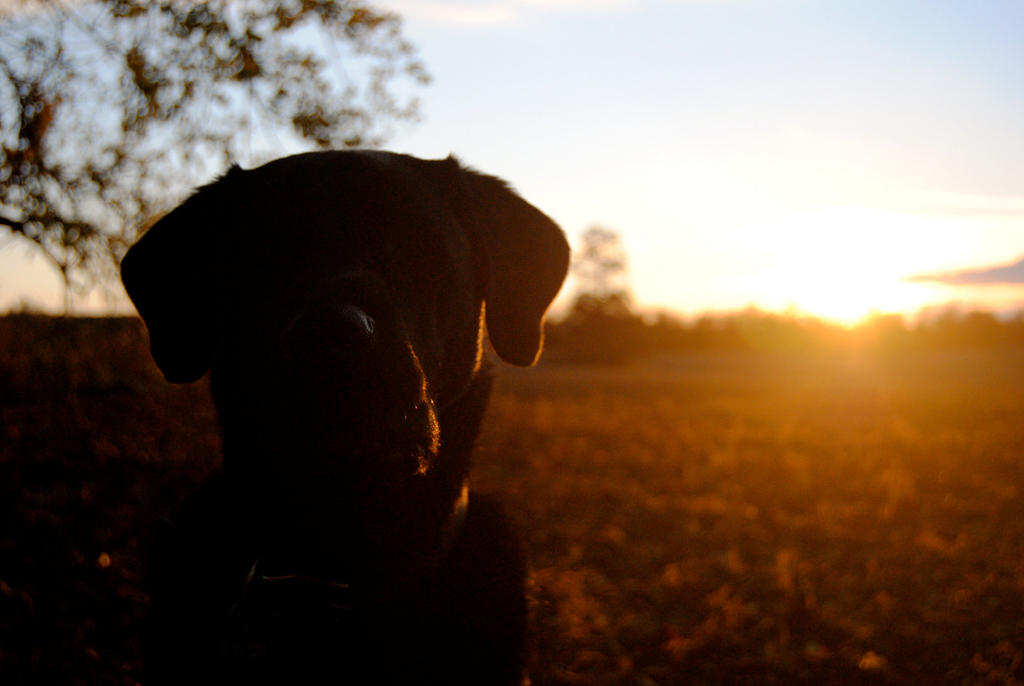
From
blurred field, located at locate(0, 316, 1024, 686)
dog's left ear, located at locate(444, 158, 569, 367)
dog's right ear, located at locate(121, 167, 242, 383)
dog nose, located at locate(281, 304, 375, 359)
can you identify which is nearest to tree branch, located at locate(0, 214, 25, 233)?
blurred field, located at locate(0, 316, 1024, 686)

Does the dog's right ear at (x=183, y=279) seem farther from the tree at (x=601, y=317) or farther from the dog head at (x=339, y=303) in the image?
the tree at (x=601, y=317)

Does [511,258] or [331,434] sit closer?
[331,434]

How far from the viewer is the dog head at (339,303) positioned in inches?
73.1

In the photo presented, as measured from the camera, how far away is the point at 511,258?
2.66 m

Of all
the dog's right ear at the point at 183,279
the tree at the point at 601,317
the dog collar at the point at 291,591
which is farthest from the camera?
the tree at the point at 601,317

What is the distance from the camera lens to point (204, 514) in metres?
2.33

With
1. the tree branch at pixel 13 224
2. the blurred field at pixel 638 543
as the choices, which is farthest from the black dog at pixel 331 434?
the tree branch at pixel 13 224

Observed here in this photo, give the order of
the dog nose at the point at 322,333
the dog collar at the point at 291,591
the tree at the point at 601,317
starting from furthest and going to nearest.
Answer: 1. the tree at the point at 601,317
2. the dog collar at the point at 291,591
3. the dog nose at the point at 322,333

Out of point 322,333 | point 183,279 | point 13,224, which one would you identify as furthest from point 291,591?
point 13,224

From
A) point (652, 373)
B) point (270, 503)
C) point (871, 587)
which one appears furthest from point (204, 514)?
point (652, 373)

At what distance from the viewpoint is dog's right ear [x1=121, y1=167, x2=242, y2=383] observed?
236 cm

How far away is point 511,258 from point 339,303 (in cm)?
95

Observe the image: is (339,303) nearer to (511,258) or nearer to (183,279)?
(183,279)

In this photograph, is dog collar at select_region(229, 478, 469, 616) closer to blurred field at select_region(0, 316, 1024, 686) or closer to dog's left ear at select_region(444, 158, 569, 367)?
blurred field at select_region(0, 316, 1024, 686)
